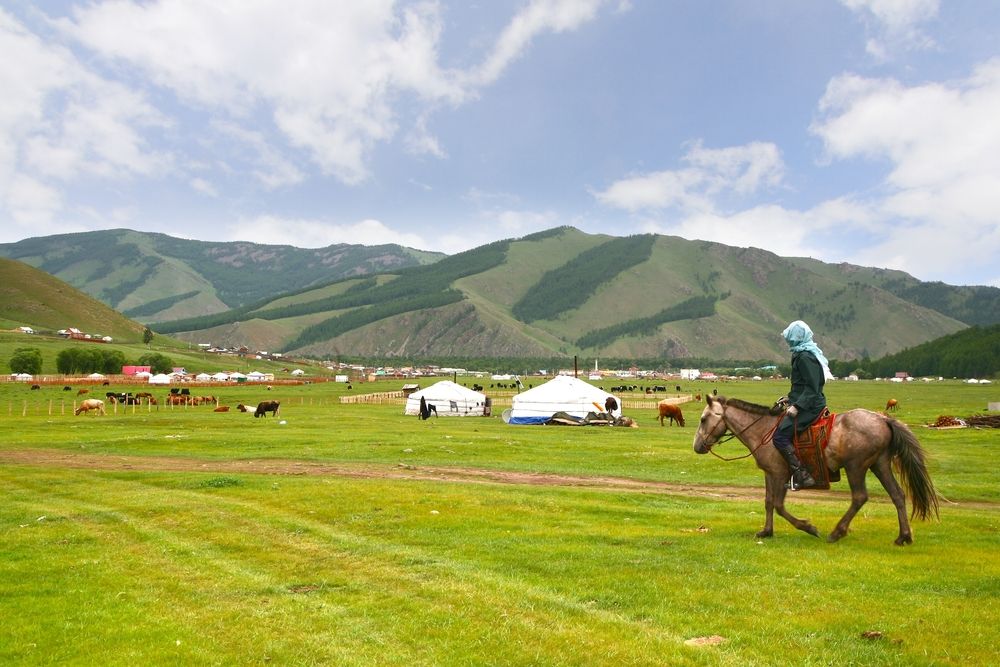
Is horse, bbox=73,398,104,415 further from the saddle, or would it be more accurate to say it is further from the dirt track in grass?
the saddle

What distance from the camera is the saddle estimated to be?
12.2 metres

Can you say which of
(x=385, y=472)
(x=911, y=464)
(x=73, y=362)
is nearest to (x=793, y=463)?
(x=911, y=464)

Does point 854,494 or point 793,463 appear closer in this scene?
point 854,494

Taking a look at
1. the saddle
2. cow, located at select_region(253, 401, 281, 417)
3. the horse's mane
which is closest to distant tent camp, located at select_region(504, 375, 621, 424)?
cow, located at select_region(253, 401, 281, 417)

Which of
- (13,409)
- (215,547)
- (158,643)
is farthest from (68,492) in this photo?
(13,409)

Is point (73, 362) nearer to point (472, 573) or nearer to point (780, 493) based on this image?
point (472, 573)

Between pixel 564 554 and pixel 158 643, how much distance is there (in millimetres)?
6036

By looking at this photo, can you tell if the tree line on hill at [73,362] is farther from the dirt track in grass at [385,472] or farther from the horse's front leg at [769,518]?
the horse's front leg at [769,518]

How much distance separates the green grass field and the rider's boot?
1.00 meters

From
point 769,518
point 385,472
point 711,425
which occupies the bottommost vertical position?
point 385,472

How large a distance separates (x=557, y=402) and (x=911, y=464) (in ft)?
135

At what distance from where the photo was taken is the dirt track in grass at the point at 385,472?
66.0 ft

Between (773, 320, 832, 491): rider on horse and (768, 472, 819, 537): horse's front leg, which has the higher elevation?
(773, 320, 832, 491): rider on horse

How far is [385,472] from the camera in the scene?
23.2m
